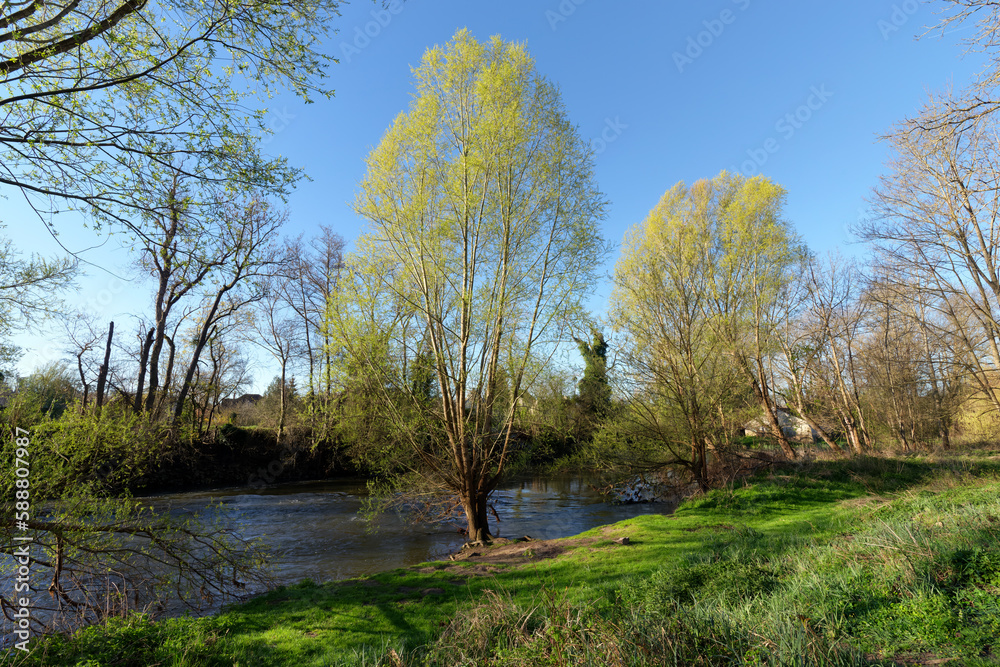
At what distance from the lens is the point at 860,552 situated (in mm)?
4750

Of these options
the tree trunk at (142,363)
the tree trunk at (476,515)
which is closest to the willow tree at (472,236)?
the tree trunk at (476,515)

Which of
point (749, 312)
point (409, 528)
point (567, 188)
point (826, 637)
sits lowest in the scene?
point (409, 528)

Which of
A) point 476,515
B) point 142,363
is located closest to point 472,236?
point 476,515

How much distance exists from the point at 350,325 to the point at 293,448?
55.7ft

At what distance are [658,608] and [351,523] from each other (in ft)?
38.6

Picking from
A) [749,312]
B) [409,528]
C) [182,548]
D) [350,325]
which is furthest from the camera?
[749,312]

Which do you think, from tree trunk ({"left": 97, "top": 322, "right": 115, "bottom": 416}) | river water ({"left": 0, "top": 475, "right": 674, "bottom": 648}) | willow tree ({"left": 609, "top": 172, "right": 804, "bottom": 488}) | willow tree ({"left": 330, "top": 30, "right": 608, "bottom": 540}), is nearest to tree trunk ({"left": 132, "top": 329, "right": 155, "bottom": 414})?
tree trunk ({"left": 97, "top": 322, "right": 115, "bottom": 416})

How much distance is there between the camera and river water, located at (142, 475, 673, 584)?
987cm

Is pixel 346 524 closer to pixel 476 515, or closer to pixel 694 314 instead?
pixel 476 515

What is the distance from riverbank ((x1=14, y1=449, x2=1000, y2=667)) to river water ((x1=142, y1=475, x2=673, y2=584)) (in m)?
2.44

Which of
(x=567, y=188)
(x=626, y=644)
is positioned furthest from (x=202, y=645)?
(x=567, y=188)

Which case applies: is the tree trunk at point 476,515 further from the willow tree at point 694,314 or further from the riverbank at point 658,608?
the willow tree at point 694,314

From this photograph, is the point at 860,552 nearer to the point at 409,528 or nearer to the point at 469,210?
the point at 469,210

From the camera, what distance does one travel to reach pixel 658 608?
391 centimetres
